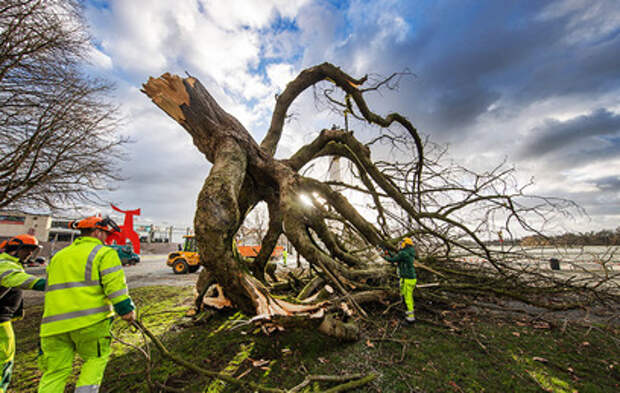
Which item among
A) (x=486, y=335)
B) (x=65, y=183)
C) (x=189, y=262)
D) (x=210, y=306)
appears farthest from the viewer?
(x=189, y=262)

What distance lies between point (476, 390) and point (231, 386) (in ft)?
7.20

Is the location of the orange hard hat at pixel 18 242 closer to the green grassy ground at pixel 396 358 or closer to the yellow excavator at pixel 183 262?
the green grassy ground at pixel 396 358

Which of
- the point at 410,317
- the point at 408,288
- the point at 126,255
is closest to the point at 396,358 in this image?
the point at 410,317

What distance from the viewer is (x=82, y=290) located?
6.26 feet

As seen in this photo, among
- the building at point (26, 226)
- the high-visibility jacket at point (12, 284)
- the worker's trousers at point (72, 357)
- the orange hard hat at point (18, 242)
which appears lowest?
the worker's trousers at point (72, 357)

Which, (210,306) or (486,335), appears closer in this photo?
(486,335)

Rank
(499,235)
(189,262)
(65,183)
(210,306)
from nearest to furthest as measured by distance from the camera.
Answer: (210,306) → (499,235) → (65,183) → (189,262)

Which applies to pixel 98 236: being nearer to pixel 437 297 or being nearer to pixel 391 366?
pixel 391 366

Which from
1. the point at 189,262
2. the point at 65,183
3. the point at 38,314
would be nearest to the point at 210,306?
the point at 38,314

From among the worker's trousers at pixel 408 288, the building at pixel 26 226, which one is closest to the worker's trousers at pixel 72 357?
the worker's trousers at pixel 408 288

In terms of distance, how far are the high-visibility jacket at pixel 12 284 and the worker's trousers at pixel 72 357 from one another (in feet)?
2.44

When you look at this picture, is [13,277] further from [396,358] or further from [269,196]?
[396,358]

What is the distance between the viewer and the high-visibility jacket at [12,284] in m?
2.26

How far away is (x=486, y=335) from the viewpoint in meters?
3.17
